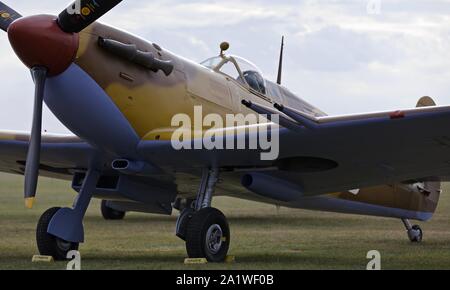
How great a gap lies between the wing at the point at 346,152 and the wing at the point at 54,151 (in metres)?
1.24

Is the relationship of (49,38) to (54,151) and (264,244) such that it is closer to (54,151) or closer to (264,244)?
(54,151)

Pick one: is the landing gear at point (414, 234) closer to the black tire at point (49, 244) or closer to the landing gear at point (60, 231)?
the landing gear at point (60, 231)

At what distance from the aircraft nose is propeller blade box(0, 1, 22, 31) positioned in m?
0.90

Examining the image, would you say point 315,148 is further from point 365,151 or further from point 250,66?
point 250,66

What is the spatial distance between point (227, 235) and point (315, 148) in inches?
58.4

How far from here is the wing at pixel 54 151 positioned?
11094mm

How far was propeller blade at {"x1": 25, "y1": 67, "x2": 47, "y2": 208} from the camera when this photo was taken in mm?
9375

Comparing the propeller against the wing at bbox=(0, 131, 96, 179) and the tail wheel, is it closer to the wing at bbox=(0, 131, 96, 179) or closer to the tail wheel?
the wing at bbox=(0, 131, 96, 179)

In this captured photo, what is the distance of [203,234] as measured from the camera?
9.80 meters

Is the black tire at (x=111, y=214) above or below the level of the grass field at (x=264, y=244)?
below

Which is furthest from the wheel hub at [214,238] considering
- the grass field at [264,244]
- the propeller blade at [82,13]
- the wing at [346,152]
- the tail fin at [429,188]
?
the tail fin at [429,188]

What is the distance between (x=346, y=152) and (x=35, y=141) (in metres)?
3.49
